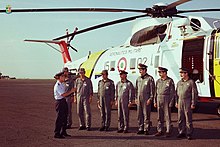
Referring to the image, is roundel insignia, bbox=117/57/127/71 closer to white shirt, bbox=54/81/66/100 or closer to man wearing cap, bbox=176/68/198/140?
man wearing cap, bbox=176/68/198/140

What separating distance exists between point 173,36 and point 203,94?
9.91ft

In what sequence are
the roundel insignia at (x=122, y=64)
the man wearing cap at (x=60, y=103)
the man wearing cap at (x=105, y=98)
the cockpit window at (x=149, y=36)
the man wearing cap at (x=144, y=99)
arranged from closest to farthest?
the man wearing cap at (x=60, y=103) < the man wearing cap at (x=144, y=99) < the man wearing cap at (x=105, y=98) < the cockpit window at (x=149, y=36) < the roundel insignia at (x=122, y=64)

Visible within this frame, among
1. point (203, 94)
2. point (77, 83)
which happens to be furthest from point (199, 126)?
point (77, 83)

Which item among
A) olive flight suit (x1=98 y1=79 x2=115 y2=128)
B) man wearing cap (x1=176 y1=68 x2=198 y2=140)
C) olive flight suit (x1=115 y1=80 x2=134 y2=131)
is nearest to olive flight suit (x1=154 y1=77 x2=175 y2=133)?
man wearing cap (x1=176 y1=68 x2=198 y2=140)

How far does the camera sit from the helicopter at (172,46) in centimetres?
1093

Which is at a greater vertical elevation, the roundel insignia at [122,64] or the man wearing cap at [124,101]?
the roundel insignia at [122,64]

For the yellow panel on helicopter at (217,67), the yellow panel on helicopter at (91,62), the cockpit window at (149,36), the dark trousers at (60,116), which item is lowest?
the dark trousers at (60,116)

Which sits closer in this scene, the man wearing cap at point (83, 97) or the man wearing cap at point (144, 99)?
the man wearing cap at point (144, 99)

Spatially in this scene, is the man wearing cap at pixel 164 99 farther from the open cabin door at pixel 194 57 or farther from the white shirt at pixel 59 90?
the open cabin door at pixel 194 57

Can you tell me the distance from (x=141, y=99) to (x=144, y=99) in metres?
0.10

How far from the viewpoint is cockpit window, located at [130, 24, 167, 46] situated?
1375 cm

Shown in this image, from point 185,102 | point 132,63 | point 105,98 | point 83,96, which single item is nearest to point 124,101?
point 105,98

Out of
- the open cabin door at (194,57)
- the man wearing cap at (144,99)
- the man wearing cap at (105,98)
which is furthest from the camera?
the open cabin door at (194,57)

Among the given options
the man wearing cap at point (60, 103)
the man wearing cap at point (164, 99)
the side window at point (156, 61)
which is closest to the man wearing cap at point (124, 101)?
the man wearing cap at point (164, 99)
